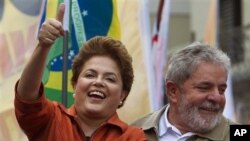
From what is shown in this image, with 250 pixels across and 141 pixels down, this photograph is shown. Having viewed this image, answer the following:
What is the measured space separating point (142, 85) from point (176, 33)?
512 inches

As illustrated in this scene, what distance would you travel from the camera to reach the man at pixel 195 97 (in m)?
2.72

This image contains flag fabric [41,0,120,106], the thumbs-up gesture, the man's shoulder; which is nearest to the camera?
the thumbs-up gesture

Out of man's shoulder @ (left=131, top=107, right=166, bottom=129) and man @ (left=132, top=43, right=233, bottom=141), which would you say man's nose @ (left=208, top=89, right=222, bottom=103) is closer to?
man @ (left=132, top=43, right=233, bottom=141)

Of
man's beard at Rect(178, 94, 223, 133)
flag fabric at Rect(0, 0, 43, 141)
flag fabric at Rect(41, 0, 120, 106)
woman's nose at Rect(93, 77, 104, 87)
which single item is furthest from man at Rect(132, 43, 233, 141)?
flag fabric at Rect(0, 0, 43, 141)

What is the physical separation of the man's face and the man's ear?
3.1 inches

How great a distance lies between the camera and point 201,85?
2.74 meters

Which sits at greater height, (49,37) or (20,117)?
(49,37)

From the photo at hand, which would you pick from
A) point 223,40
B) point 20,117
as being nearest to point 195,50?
point 20,117

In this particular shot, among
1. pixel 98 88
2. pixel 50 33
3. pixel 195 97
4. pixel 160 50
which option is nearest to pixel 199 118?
pixel 195 97

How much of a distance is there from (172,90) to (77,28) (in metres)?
0.96

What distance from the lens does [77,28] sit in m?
3.63

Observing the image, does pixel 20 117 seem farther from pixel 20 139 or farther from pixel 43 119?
pixel 20 139

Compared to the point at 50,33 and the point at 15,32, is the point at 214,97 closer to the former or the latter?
the point at 50,33

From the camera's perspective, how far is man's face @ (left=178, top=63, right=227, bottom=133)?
2.72 m
